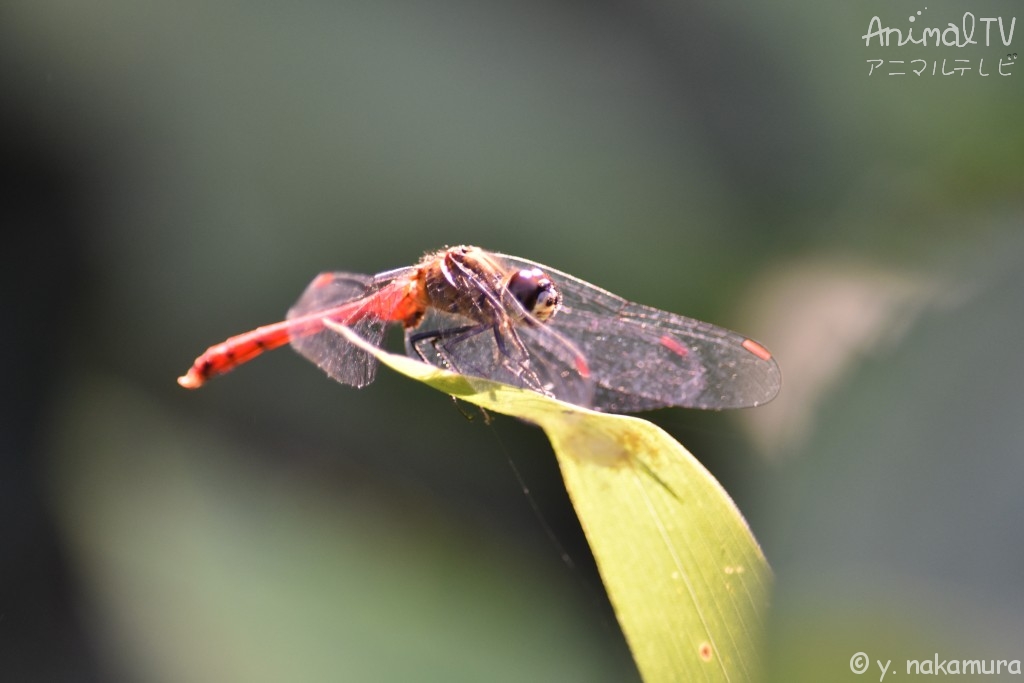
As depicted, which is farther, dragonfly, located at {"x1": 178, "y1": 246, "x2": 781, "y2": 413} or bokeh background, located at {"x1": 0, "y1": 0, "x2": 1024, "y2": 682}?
bokeh background, located at {"x1": 0, "y1": 0, "x2": 1024, "y2": 682}

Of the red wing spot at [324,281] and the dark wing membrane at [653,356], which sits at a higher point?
the red wing spot at [324,281]

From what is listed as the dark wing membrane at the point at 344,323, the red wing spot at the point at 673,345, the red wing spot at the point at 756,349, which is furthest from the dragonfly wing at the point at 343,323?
the red wing spot at the point at 756,349

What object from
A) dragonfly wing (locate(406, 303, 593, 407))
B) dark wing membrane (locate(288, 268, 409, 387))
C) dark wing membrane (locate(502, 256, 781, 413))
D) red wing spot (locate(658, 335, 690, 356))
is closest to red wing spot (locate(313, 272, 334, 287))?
dark wing membrane (locate(288, 268, 409, 387))

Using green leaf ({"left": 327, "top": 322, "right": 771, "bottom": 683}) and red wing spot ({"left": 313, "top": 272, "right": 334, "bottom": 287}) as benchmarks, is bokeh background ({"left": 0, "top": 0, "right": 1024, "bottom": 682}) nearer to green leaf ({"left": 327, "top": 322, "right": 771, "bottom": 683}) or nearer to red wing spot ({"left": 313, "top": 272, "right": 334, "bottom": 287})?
red wing spot ({"left": 313, "top": 272, "right": 334, "bottom": 287})

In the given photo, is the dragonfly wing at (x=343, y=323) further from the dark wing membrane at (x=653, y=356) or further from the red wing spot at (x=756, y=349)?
the red wing spot at (x=756, y=349)

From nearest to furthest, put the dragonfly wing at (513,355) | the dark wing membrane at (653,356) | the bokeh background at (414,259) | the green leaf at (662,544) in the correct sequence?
the green leaf at (662,544)
the dragonfly wing at (513,355)
the dark wing membrane at (653,356)
the bokeh background at (414,259)

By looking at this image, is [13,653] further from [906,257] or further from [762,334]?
[906,257]

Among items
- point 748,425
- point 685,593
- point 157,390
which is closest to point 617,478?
point 685,593
